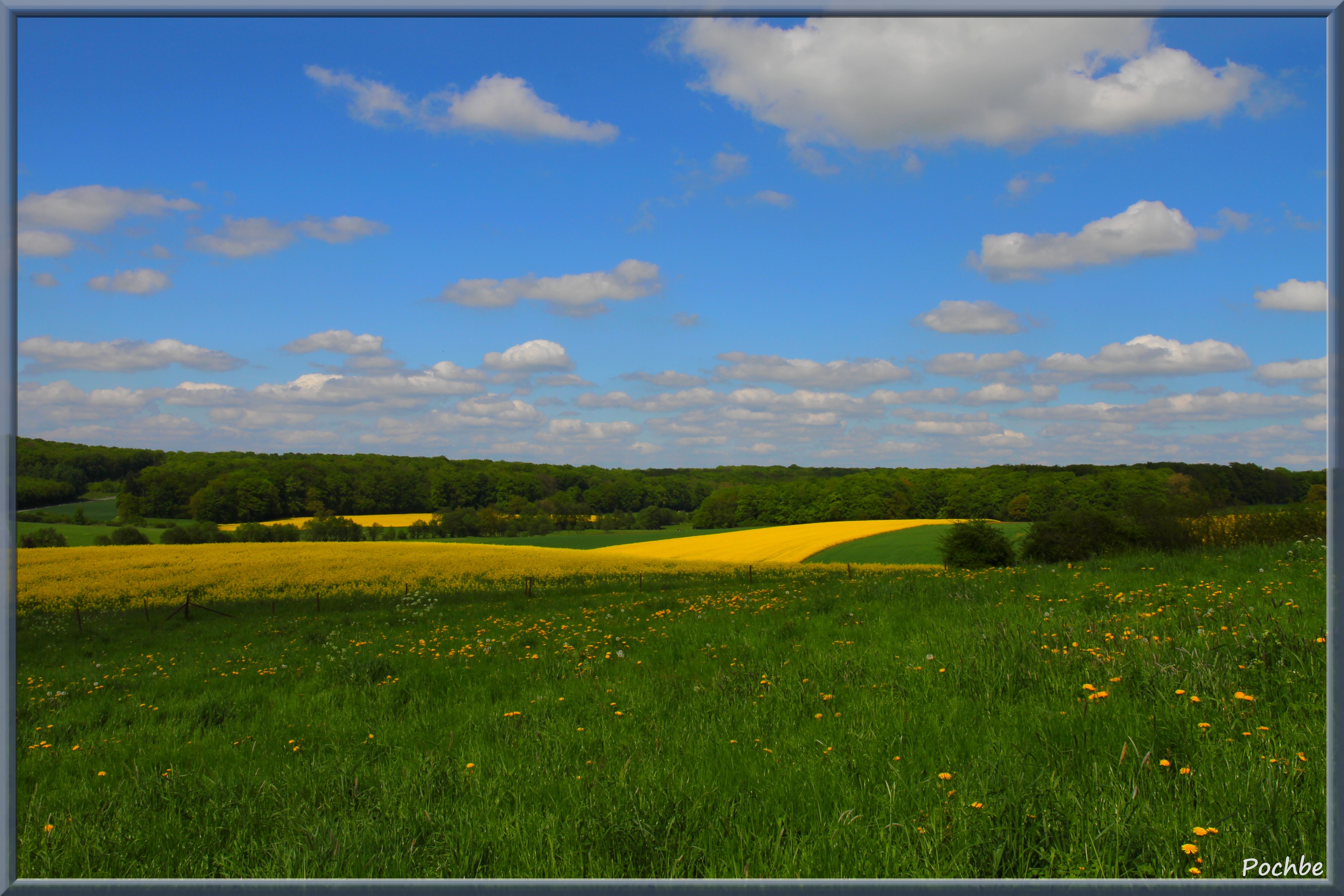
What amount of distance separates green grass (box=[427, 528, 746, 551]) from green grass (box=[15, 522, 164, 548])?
16972mm

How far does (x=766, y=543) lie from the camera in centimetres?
5434

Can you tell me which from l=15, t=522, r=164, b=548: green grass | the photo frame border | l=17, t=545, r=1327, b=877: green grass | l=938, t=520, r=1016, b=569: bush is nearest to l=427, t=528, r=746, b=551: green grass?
l=15, t=522, r=164, b=548: green grass

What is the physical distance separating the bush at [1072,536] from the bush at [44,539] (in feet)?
153

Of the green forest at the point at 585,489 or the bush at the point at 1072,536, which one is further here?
the bush at the point at 1072,536

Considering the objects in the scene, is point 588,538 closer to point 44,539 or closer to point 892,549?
point 892,549

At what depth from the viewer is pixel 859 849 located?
2.91 meters

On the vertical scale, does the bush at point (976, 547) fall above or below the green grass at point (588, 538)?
above

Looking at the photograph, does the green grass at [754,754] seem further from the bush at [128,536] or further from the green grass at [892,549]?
the bush at [128,536]

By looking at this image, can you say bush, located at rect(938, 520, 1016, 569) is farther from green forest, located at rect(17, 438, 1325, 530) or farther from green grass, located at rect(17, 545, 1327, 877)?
green grass, located at rect(17, 545, 1327, 877)

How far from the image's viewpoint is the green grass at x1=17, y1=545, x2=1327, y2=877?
116 inches

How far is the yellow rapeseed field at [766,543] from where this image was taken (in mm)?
46881

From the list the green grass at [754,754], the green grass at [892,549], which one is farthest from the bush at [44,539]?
the green grass at [892,549]

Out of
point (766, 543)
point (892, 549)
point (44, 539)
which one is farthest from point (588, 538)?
point (44, 539)

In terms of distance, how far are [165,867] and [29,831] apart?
101 cm
